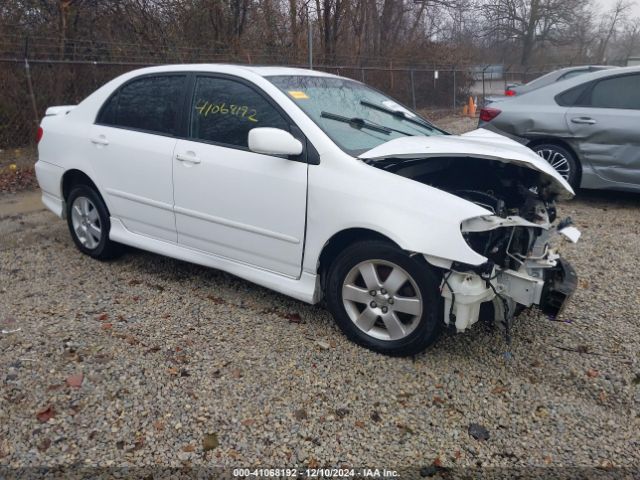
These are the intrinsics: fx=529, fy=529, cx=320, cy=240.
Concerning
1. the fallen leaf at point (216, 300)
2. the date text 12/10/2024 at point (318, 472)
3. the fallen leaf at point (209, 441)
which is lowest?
the date text 12/10/2024 at point (318, 472)

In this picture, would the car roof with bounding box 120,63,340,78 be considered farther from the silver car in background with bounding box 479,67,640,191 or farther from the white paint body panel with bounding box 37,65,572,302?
the silver car in background with bounding box 479,67,640,191

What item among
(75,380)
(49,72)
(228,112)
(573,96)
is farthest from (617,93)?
(49,72)

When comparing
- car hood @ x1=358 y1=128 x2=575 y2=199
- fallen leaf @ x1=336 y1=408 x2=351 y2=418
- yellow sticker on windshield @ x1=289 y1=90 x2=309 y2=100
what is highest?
A: yellow sticker on windshield @ x1=289 y1=90 x2=309 y2=100

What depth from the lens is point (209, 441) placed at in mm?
2496

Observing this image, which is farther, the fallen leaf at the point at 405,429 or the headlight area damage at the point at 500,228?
the headlight area damage at the point at 500,228

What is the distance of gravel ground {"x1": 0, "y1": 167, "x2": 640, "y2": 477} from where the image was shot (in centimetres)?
246

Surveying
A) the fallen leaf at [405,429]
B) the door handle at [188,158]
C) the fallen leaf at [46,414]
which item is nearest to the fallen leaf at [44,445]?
the fallen leaf at [46,414]

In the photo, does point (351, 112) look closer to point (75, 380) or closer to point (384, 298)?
point (384, 298)

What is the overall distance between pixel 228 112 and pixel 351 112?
2.83ft

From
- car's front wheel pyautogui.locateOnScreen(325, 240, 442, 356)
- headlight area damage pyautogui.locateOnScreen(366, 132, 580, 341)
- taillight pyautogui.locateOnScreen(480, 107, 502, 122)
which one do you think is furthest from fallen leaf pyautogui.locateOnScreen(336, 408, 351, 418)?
taillight pyautogui.locateOnScreen(480, 107, 502, 122)

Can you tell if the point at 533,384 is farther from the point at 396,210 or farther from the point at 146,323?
the point at 146,323

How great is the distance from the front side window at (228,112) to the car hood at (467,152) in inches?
27.5

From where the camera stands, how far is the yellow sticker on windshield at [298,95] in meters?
3.53

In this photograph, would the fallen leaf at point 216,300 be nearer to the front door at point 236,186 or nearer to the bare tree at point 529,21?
the front door at point 236,186
